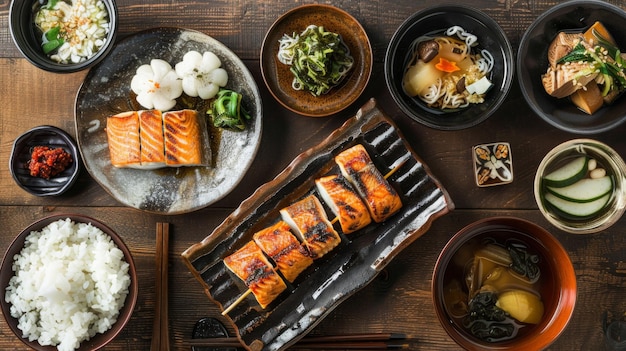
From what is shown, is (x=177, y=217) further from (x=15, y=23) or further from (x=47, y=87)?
(x=15, y=23)

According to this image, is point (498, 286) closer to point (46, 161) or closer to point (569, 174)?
point (569, 174)

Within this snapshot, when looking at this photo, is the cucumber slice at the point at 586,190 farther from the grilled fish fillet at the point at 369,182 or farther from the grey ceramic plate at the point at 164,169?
the grey ceramic plate at the point at 164,169

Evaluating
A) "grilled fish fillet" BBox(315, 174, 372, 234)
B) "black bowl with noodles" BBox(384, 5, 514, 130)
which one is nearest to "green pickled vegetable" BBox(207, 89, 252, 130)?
"grilled fish fillet" BBox(315, 174, 372, 234)

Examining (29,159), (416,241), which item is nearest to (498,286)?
(416,241)

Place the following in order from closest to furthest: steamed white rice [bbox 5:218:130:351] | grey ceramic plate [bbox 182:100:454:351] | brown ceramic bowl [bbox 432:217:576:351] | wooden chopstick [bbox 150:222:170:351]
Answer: brown ceramic bowl [bbox 432:217:576:351] → steamed white rice [bbox 5:218:130:351] → grey ceramic plate [bbox 182:100:454:351] → wooden chopstick [bbox 150:222:170:351]

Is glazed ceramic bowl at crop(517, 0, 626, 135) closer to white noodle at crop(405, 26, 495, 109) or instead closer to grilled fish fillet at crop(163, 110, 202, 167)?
white noodle at crop(405, 26, 495, 109)
